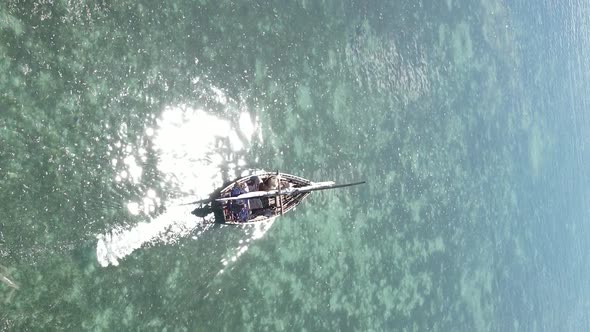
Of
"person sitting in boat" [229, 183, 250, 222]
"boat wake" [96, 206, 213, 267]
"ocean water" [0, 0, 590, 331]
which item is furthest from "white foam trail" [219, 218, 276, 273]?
"boat wake" [96, 206, 213, 267]

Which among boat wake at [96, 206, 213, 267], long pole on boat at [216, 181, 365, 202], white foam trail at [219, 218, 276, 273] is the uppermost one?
long pole on boat at [216, 181, 365, 202]

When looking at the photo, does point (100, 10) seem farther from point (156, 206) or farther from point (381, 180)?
point (381, 180)

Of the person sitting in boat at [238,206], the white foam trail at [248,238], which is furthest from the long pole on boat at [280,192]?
the white foam trail at [248,238]

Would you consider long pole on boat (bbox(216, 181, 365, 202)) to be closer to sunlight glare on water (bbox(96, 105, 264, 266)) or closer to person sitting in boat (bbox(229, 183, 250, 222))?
person sitting in boat (bbox(229, 183, 250, 222))

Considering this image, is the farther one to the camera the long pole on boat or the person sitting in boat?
the person sitting in boat

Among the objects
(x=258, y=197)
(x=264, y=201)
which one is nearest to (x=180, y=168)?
(x=258, y=197)

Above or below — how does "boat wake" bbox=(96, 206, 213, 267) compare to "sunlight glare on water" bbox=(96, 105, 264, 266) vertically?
below

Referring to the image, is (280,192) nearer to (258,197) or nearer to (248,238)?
(258,197)
